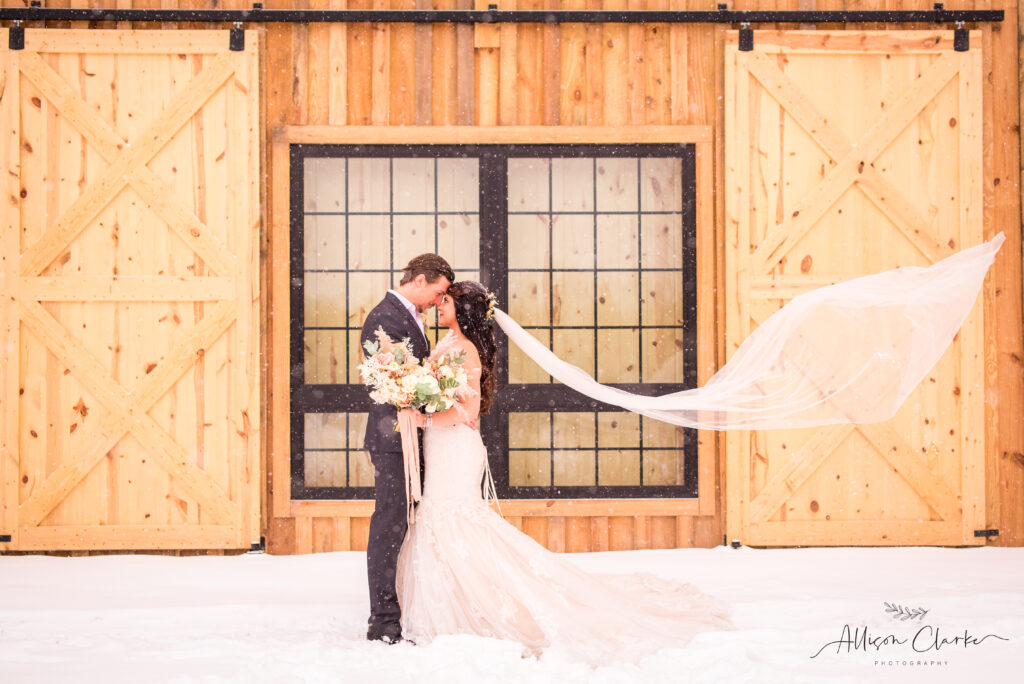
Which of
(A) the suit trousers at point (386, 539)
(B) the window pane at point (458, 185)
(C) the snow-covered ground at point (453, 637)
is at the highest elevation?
(B) the window pane at point (458, 185)

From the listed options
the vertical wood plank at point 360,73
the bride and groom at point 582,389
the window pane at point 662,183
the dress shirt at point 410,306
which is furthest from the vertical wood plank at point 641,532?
the vertical wood plank at point 360,73

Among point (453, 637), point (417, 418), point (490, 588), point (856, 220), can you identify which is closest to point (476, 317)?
point (417, 418)

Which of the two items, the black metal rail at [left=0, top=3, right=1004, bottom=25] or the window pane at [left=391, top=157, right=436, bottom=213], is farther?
the window pane at [left=391, top=157, right=436, bottom=213]

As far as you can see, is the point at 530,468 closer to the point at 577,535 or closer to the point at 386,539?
the point at 577,535

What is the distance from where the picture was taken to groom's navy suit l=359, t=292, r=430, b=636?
11.7ft

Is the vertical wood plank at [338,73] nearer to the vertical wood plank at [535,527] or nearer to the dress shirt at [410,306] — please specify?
the dress shirt at [410,306]

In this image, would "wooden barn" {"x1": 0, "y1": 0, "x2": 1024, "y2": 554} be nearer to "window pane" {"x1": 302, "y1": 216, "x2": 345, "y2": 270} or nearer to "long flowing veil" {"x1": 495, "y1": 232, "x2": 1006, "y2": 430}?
"window pane" {"x1": 302, "y1": 216, "x2": 345, "y2": 270}

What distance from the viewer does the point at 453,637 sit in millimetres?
3361

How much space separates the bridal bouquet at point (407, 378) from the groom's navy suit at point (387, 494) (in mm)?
92

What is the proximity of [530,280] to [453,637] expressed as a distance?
289cm

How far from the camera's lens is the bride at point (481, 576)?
3494 millimetres

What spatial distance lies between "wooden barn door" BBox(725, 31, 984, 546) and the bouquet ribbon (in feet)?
8.81

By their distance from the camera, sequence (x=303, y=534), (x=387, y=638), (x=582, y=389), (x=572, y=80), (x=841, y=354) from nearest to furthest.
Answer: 1. (x=387, y=638)
2. (x=841, y=354)
3. (x=582, y=389)
4. (x=303, y=534)
5. (x=572, y=80)

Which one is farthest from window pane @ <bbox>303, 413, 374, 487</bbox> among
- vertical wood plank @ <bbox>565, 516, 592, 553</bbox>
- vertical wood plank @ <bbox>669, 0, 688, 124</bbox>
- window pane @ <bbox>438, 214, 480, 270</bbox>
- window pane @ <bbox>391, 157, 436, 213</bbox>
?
vertical wood plank @ <bbox>669, 0, 688, 124</bbox>
